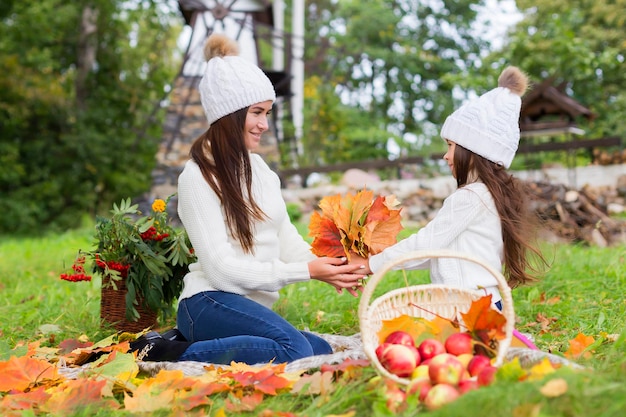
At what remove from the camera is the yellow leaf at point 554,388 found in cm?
154

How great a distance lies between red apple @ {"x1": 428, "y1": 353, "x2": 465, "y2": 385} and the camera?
1.80 metres

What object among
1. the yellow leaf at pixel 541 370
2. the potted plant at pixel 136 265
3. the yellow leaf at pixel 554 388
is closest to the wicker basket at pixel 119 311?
the potted plant at pixel 136 265

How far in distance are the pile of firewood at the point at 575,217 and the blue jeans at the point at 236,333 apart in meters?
4.04

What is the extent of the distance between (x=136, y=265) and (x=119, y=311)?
254 mm

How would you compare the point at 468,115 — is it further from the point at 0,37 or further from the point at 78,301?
the point at 0,37

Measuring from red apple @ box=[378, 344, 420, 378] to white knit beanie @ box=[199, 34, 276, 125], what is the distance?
1.22m

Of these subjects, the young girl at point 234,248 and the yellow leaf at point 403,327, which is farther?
the young girl at point 234,248

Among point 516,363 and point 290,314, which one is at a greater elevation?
point 516,363

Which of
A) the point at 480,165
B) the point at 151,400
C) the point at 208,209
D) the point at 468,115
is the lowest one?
the point at 151,400

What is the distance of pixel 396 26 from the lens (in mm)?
16438

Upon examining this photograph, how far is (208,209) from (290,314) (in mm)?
1195

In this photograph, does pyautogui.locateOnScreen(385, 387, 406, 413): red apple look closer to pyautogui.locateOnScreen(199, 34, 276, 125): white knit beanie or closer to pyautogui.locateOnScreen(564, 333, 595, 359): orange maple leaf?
pyautogui.locateOnScreen(564, 333, 595, 359): orange maple leaf

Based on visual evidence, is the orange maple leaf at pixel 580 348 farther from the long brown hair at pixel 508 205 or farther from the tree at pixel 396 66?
the tree at pixel 396 66

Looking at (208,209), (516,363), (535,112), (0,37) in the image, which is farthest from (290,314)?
(0,37)
